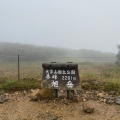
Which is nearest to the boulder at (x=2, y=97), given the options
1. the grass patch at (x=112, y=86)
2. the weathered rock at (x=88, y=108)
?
the weathered rock at (x=88, y=108)

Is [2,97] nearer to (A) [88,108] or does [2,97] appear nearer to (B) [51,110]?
(B) [51,110]

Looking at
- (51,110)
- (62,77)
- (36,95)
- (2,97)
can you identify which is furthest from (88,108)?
(2,97)

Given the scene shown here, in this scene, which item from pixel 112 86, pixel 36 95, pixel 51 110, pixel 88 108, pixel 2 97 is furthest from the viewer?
pixel 112 86

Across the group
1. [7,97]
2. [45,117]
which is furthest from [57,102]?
[7,97]

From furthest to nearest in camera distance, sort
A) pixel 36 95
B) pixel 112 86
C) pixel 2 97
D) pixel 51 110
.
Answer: pixel 112 86
pixel 2 97
pixel 36 95
pixel 51 110

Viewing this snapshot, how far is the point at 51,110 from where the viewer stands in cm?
800

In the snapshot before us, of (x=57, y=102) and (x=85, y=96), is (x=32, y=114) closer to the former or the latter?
(x=57, y=102)

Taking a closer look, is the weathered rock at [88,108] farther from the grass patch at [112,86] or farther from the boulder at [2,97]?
the boulder at [2,97]

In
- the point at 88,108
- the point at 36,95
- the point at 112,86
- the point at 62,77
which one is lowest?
the point at 88,108

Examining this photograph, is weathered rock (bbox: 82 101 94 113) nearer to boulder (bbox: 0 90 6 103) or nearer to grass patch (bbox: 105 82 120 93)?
grass patch (bbox: 105 82 120 93)

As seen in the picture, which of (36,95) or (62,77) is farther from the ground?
(62,77)

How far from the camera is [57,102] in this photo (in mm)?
8602

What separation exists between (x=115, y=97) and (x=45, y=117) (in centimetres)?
264

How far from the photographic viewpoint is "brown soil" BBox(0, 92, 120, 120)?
24.6 feet
